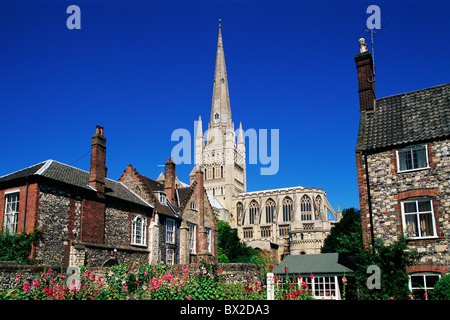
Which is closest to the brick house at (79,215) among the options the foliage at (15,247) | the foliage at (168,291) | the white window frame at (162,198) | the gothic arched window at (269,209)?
the foliage at (15,247)

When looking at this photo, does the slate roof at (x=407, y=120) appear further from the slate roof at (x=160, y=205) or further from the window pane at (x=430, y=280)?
the slate roof at (x=160, y=205)

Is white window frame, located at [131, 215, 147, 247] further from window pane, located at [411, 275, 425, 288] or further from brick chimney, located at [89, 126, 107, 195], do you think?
window pane, located at [411, 275, 425, 288]

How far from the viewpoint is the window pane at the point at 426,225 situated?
58.0 feet

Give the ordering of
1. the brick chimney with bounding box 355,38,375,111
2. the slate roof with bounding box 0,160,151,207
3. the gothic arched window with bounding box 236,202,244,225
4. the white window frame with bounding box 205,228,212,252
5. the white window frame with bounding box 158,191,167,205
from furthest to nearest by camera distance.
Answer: the gothic arched window with bounding box 236,202,244,225
the white window frame with bounding box 205,228,212,252
the white window frame with bounding box 158,191,167,205
the slate roof with bounding box 0,160,151,207
the brick chimney with bounding box 355,38,375,111

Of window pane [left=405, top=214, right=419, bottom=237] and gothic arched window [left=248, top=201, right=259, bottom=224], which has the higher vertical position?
gothic arched window [left=248, top=201, right=259, bottom=224]

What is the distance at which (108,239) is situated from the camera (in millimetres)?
26062

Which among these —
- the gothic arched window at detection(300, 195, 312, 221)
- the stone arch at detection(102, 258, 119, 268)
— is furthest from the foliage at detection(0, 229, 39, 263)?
the gothic arched window at detection(300, 195, 312, 221)

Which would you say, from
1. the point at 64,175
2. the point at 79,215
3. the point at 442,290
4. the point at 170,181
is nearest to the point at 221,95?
the point at 170,181

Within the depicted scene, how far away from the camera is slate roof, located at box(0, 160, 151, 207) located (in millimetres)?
22725

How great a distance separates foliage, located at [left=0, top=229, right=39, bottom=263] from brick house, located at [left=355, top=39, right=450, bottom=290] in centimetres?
1739

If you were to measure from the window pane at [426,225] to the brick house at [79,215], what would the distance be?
1856 centimetres

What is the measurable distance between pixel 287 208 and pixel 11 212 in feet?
308

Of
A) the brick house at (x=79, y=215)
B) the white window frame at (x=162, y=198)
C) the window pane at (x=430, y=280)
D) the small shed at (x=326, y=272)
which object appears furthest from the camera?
the white window frame at (x=162, y=198)
